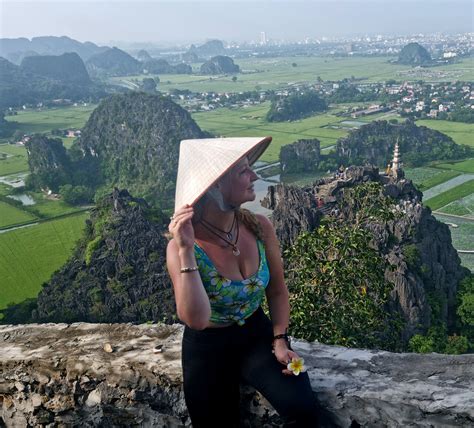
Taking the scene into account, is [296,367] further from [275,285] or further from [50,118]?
[50,118]

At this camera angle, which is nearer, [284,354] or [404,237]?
[284,354]

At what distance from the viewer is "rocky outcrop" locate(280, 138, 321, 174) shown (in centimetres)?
3812

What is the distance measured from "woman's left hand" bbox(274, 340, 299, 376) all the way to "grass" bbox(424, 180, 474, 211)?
28.2 meters

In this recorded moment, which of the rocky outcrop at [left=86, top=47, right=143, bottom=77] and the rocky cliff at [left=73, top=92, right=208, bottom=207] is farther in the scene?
the rocky outcrop at [left=86, top=47, right=143, bottom=77]

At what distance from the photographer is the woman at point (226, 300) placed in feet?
7.33

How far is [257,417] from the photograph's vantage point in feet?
7.98

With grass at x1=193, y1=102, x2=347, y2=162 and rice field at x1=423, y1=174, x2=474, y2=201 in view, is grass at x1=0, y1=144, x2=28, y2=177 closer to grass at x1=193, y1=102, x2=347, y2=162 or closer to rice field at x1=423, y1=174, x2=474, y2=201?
grass at x1=193, y1=102, x2=347, y2=162

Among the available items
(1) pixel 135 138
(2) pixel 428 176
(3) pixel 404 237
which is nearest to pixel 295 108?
(1) pixel 135 138

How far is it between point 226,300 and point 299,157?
121 feet

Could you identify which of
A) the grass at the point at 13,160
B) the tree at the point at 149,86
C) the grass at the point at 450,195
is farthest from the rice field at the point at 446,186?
the tree at the point at 149,86

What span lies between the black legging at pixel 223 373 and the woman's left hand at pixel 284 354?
2cm

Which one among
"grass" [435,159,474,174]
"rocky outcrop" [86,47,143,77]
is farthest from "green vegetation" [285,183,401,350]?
"rocky outcrop" [86,47,143,77]

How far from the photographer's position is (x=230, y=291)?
2.31 metres

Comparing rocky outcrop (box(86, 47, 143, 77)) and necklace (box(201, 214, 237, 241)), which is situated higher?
rocky outcrop (box(86, 47, 143, 77))
